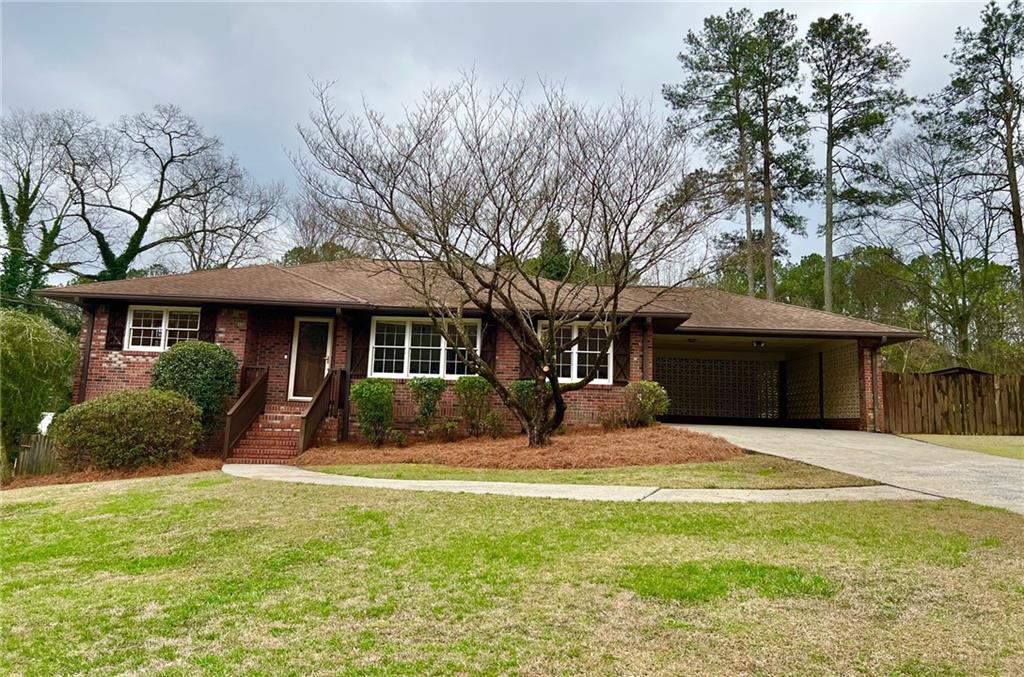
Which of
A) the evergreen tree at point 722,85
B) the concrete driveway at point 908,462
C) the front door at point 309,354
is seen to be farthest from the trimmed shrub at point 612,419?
the evergreen tree at point 722,85

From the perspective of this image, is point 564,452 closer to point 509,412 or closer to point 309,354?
point 509,412

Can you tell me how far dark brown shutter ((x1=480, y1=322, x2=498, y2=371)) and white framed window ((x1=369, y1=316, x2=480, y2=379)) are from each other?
19 centimetres

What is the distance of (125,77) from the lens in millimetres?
13211

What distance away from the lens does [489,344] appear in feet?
48.1

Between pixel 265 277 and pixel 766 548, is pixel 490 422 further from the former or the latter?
pixel 766 548

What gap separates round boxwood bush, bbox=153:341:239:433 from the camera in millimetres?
12875

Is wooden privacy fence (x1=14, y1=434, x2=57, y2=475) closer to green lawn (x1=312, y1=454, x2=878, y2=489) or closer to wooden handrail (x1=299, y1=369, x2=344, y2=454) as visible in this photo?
wooden handrail (x1=299, y1=369, x2=344, y2=454)

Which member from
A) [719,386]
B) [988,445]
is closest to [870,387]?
[988,445]

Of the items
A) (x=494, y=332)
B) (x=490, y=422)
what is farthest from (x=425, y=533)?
(x=494, y=332)

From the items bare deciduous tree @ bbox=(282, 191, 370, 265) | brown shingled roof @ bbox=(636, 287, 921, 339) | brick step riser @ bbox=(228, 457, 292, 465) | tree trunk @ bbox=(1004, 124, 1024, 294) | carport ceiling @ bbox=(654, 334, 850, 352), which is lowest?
brick step riser @ bbox=(228, 457, 292, 465)

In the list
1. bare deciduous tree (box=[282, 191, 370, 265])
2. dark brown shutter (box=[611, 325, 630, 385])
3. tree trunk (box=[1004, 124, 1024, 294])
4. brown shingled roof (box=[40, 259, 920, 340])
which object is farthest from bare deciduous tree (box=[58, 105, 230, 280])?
tree trunk (box=[1004, 124, 1024, 294])

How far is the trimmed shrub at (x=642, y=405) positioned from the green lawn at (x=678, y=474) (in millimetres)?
3382

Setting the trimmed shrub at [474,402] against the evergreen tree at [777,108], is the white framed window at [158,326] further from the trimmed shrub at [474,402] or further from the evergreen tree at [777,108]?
the evergreen tree at [777,108]

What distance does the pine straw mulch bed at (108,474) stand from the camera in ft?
33.6
